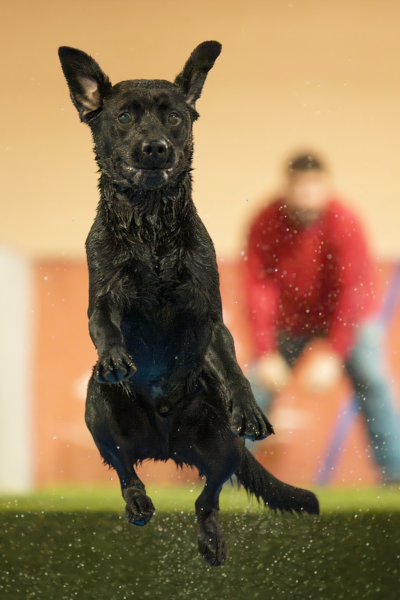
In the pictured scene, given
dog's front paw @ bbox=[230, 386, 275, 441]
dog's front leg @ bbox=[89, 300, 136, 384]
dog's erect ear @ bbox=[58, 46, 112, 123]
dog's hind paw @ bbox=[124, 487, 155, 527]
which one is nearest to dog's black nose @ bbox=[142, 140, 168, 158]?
dog's erect ear @ bbox=[58, 46, 112, 123]

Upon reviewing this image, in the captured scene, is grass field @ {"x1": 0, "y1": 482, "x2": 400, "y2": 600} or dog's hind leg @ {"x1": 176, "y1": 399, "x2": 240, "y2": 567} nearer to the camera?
dog's hind leg @ {"x1": 176, "y1": 399, "x2": 240, "y2": 567}

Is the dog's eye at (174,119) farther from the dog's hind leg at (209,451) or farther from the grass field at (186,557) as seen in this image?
the grass field at (186,557)

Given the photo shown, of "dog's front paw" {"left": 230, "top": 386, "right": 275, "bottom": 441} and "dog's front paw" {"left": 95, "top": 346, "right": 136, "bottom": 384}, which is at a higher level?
"dog's front paw" {"left": 95, "top": 346, "right": 136, "bottom": 384}

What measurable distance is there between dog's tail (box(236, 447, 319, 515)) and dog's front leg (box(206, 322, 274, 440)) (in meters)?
0.52

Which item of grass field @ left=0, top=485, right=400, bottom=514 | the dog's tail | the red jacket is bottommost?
grass field @ left=0, top=485, right=400, bottom=514

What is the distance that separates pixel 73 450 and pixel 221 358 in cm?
273

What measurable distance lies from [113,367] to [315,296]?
281 centimetres

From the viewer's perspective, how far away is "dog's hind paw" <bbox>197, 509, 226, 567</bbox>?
2461 millimetres

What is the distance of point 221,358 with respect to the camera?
91.4 inches

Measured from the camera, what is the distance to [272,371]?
4.48 metres

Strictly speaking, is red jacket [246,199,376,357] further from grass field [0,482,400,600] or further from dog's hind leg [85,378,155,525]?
dog's hind leg [85,378,155,525]

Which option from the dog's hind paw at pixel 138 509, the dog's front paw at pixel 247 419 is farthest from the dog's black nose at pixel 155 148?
the dog's hind paw at pixel 138 509

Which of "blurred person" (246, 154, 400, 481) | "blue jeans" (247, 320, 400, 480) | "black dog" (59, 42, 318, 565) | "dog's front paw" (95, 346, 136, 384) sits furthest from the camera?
"blurred person" (246, 154, 400, 481)

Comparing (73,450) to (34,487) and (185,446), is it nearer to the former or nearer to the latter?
(34,487)
